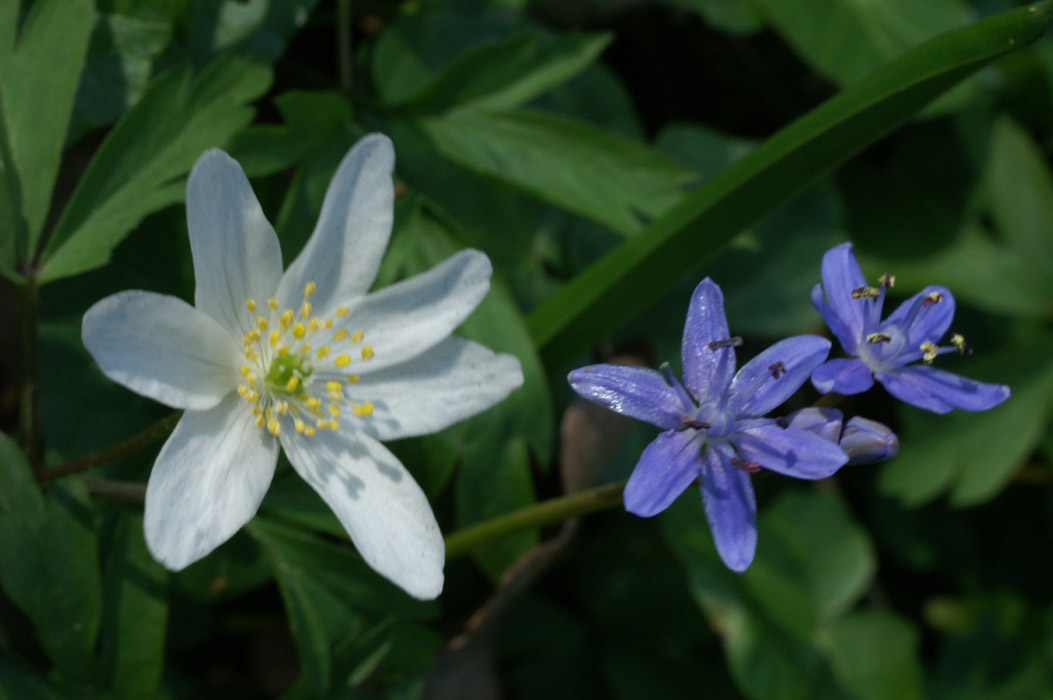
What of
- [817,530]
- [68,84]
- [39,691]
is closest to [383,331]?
[68,84]

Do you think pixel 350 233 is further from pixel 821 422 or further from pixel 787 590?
pixel 787 590

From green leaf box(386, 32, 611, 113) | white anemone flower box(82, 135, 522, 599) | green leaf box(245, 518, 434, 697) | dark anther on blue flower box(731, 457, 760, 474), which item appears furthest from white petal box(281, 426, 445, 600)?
green leaf box(386, 32, 611, 113)

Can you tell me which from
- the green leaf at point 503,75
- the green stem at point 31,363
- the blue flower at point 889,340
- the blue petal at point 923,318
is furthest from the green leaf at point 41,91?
the blue petal at point 923,318

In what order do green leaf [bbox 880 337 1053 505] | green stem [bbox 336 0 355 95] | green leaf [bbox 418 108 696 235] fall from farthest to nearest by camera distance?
1. green leaf [bbox 880 337 1053 505]
2. green stem [bbox 336 0 355 95]
3. green leaf [bbox 418 108 696 235]

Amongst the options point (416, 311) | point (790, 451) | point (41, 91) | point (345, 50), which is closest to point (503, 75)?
point (345, 50)

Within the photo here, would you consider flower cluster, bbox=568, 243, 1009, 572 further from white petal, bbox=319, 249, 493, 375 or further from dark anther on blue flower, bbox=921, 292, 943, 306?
white petal, bbox=319, 249, 493, 375

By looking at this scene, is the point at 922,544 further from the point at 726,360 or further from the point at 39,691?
the point at 39,691
